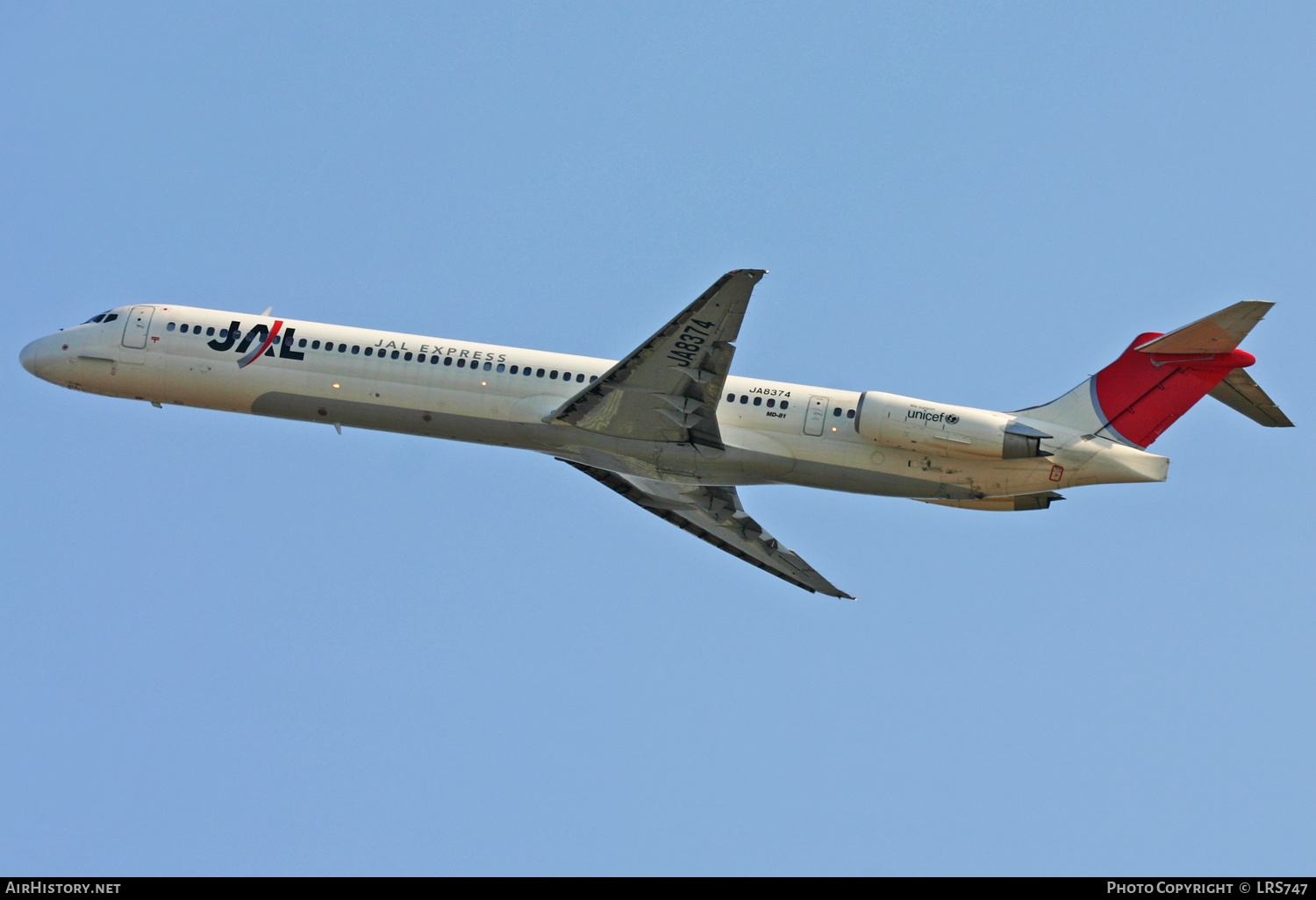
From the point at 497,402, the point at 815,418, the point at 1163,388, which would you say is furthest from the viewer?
the point at 497,402

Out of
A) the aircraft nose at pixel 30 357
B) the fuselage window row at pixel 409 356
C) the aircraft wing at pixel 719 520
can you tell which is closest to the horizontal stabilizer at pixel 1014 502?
the fuselage window row at pixel 409 356

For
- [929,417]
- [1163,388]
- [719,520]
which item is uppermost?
[1163,388]

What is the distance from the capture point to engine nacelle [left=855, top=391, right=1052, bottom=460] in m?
29.3

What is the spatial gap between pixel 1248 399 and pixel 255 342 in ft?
76.2

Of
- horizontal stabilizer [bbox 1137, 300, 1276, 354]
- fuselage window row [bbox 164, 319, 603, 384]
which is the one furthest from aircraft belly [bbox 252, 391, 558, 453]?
horizontal stabilizer [bbox 1137, 300, 1276, 354]

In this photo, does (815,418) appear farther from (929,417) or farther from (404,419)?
(404,419)

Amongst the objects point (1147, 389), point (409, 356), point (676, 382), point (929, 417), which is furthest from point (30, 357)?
point (1147, 389)

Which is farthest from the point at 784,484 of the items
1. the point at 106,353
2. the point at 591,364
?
the point at 106,353

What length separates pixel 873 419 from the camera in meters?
29.9

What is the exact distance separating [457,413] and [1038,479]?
1348cm

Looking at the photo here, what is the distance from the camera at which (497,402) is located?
3269cm

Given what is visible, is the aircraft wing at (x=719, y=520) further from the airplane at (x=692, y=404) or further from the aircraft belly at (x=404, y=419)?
the aircraft belly at (x=404, y=419)

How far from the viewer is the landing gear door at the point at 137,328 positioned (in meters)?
35.2
